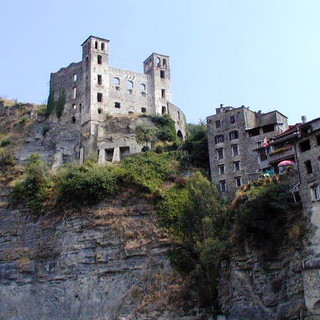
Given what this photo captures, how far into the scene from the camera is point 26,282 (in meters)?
51.7

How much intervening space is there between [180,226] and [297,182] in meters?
13.7

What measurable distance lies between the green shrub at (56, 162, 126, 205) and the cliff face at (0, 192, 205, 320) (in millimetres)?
1175

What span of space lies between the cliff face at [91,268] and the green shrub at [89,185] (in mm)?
1175

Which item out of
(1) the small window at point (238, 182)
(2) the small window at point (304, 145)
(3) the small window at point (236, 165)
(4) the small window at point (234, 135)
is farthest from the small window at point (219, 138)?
(2) the small window at point (304, 145)

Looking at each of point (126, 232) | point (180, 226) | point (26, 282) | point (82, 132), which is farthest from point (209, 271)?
point (82, 132)

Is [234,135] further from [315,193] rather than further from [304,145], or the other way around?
[315,193]

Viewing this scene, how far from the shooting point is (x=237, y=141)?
5681 centimetres

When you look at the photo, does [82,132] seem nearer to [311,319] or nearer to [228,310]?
[228,310]

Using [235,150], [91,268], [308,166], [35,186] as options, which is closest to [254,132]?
[235,150]

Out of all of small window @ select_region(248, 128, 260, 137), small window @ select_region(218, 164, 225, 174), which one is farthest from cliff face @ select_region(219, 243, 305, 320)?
small window @ select_region(248, 128, 260, 137)

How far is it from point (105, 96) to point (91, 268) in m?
24.9

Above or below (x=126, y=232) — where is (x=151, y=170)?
above

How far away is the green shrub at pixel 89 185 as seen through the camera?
5394 centimetres

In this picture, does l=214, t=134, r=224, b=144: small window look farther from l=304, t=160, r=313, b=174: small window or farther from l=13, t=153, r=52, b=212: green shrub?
l=304, t=160, r=313, b=174: small window
